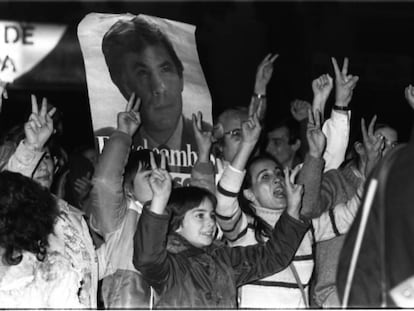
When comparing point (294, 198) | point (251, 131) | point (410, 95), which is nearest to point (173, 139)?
point (251, 131)

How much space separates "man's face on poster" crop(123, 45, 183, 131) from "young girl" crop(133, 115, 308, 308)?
0.51m

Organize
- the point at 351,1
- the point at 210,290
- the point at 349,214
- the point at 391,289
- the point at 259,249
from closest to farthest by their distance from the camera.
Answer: the point at 391,289
the point at 210,290
the point at 259,249
the point at 349,214
the point at 351,1

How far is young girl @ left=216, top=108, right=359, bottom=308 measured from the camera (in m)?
3.95

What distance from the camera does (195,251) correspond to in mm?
3686

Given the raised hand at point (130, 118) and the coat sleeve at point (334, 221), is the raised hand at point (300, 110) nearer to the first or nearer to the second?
the coat sleeve at point (334, 221)

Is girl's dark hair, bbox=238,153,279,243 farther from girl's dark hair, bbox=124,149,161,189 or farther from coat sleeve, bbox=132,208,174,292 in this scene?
coat sleeve, bbox=132,208,174,292

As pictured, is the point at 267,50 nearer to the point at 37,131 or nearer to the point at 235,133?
the point at 235,133

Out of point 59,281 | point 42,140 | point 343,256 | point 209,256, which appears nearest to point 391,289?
point 343,256

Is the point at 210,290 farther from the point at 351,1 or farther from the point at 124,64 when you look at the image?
the point at 351,1

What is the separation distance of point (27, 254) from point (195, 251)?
0.75 meters

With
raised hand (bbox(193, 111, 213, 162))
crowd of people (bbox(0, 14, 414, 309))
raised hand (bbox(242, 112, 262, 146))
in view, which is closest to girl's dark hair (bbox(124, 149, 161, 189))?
crowd of people (bbox(0, 14, 414, 309))

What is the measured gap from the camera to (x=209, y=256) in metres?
3.69

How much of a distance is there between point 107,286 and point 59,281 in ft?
1.76

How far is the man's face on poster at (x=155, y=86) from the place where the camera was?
4.18 meters
